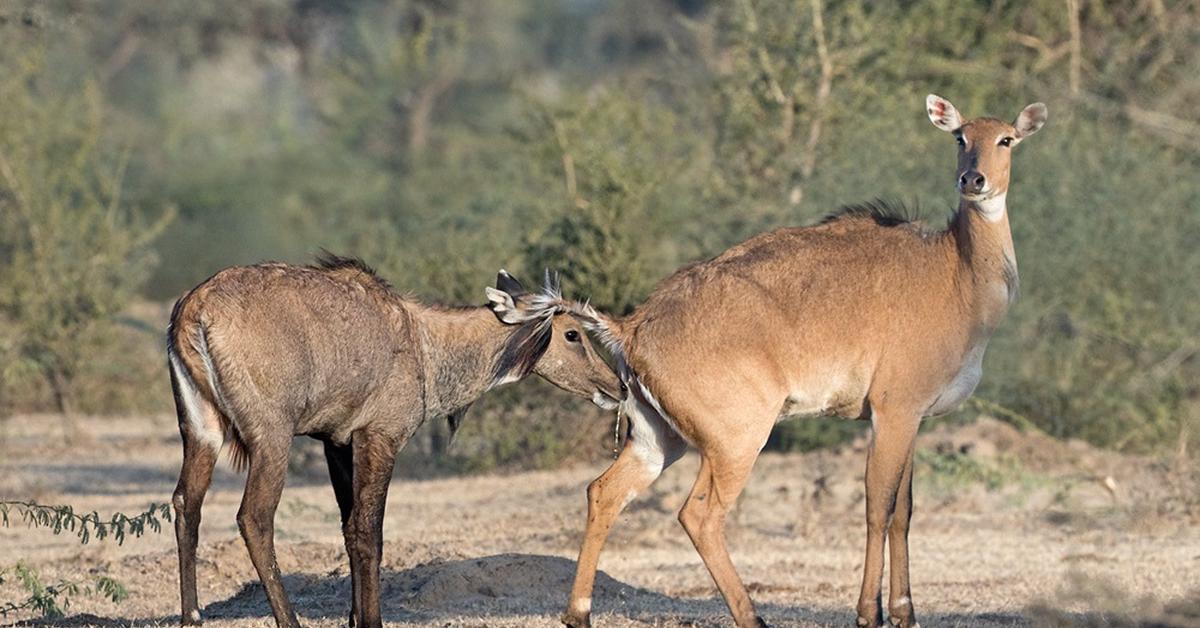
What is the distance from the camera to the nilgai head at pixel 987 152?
361 inches

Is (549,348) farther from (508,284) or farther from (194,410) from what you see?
(194,410)

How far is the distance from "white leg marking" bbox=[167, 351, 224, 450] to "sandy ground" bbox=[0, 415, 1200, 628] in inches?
39.6

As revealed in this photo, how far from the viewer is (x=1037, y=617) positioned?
22.4ft

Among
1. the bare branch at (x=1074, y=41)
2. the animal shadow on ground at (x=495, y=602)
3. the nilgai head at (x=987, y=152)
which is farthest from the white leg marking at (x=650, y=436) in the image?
the bare branch at (x=1074, y=41)

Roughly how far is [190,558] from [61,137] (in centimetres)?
1311

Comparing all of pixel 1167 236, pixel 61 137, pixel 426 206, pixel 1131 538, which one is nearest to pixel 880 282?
pixel 1131 538

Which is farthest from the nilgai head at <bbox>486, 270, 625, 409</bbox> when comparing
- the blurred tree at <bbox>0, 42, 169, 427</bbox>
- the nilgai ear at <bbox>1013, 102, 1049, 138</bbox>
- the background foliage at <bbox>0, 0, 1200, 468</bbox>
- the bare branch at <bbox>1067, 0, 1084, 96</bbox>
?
the bare branch at <bbox>1067, 0, 1084, 96</bbox>

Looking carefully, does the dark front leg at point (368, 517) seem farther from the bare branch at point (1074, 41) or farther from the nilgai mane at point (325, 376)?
the bare branch at point (1074, 41)

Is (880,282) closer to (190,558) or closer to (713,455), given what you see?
(713,455)

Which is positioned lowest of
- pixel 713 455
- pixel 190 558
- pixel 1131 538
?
pixel 1131 538

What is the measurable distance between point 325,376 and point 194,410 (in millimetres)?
647

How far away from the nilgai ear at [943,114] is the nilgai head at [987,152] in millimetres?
177

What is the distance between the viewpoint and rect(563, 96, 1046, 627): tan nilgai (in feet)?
27.9

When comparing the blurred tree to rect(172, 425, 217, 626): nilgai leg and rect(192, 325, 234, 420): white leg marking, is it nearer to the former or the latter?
rect(172, 425, 217, 626): nilgai leg
